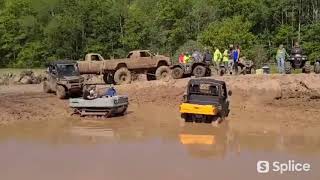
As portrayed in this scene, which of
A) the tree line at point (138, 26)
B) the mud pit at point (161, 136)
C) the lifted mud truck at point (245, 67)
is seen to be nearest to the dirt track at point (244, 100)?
the mud pit at point (161, 136)

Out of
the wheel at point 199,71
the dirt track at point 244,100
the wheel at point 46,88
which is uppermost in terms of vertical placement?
the wheel at point 199,71

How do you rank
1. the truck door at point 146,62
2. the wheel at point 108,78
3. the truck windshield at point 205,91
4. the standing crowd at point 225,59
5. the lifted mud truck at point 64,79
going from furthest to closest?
1. the wheel at point 108,78
2. the truck door at point 146,62
3. the standing crowd at point 225,59
4. the lifted mud truck at point 64,79
5. the truck windshield at point 205,91

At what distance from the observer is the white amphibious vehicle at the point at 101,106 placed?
19.5m

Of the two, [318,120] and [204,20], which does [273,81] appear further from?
[204,20]

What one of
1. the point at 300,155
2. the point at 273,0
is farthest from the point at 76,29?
the point at 300,155

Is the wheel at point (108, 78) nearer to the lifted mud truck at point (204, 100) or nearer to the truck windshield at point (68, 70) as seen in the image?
the truck windshield at point (68, 70)

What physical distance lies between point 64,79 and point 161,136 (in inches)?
282

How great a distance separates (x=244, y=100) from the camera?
2244cm

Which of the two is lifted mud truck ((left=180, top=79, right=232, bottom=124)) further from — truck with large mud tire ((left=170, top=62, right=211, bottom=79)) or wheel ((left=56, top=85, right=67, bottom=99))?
wheel ((left=56, top=85, right=67, bottom=99))

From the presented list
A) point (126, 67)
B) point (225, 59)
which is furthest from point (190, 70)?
point (126, 67)

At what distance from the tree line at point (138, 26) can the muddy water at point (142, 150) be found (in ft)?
102

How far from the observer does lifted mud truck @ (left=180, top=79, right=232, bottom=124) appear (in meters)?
18.0

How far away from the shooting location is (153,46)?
54312 millimetres

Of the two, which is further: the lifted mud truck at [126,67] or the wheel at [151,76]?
the wheel at [151,76]
